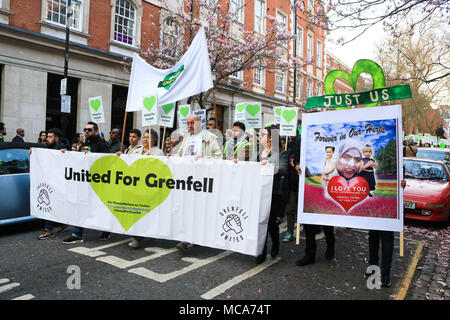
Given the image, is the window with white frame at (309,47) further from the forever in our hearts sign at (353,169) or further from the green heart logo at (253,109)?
the forever in our hearts sign at (353,169)

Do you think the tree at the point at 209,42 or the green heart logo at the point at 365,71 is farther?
the tree at the point at 209,42

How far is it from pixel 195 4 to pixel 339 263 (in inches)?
569

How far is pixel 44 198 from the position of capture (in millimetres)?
5895

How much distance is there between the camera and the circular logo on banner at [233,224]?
173 inches

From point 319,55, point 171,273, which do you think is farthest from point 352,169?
point 319,55

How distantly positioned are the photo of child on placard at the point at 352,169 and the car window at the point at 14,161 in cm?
512

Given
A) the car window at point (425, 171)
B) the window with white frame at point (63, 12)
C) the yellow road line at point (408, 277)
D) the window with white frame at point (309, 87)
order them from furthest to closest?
1. the window with white frame at point (309, 87)
2. the window with white frame at point (63, 12)
3. the car window at point (425, 171)
4. the yellow road line at point (408, 277)

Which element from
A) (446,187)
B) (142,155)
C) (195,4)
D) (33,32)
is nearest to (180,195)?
(142,155)

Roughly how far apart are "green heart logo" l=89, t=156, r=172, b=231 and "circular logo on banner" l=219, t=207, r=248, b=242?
1041 mm

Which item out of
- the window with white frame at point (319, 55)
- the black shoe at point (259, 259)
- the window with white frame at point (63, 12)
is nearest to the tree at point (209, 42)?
the window with white frame at point (63, 12)

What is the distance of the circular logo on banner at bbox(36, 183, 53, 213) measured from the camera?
19.2ft

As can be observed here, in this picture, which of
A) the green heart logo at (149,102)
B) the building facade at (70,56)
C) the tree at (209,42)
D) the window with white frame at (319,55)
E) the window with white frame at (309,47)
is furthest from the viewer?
the window with white frame at (319,55)

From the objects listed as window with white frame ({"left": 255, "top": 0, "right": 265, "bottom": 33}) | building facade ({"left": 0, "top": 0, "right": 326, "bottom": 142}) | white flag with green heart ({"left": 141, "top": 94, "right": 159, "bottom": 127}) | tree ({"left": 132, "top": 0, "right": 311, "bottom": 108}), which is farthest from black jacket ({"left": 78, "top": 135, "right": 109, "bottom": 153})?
window with white frame ({"left": 255, "top": 0, "right": 265, "bottom": 33})

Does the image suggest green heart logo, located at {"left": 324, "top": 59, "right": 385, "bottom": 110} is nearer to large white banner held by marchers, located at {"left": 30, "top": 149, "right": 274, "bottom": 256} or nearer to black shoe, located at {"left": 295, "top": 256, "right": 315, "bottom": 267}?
large white banner held by marchers, located at {"left": 30, "top": 149, "right": 274, "bottom": 256}
